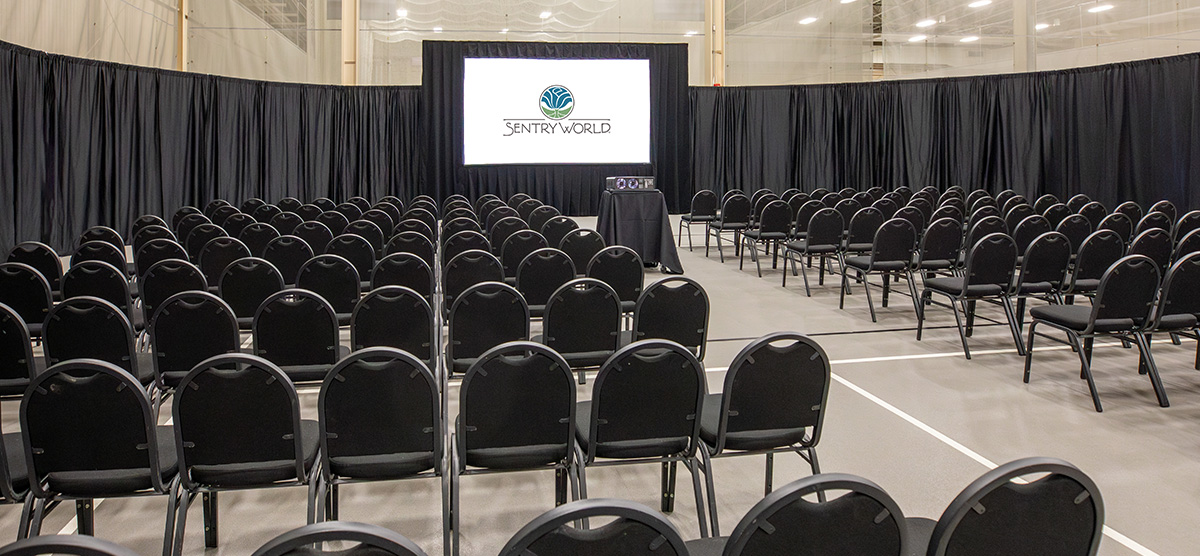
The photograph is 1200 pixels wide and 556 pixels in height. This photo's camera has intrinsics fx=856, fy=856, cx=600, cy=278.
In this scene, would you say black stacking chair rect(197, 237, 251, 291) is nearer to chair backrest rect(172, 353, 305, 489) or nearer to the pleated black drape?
chair backrest rect(172, 353, 305, 489)

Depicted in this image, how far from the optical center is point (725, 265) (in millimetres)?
11344

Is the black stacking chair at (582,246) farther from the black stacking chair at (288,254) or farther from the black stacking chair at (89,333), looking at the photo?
the black stacking chair at (89,333)

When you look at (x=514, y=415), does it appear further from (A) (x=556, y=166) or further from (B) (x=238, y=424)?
(A) (x=556, y=166)

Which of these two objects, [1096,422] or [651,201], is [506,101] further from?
[1096,422]

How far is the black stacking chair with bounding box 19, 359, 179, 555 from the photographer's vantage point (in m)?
2.76

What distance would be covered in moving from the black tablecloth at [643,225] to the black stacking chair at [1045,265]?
433 centimetres

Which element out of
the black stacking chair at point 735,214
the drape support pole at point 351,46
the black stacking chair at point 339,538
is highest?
the drape support pole at point 351,46

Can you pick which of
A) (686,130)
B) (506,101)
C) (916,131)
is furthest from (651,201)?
(916,131)

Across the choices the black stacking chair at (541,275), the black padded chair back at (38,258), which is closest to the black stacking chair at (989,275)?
the black stacking chair at (541,275)

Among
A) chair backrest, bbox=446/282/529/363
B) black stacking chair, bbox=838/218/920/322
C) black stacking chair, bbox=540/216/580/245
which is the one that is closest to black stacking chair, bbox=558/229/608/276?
black stacking chair, bbox=540/216/580/245

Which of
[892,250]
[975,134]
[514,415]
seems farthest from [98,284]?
[975,134]

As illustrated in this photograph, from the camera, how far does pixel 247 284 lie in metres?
5.56

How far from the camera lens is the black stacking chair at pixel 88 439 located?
2.76m

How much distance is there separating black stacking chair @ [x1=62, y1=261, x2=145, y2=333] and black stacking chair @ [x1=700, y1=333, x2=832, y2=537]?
12.7 feet
